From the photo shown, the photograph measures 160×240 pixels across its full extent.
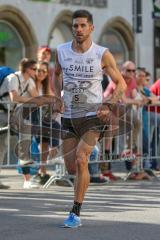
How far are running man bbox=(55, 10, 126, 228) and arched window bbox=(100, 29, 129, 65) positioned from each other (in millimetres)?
18529

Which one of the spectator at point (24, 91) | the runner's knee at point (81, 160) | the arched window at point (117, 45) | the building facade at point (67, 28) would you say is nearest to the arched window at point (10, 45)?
the building facade at point (67, 28)

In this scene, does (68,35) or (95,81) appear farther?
(68,35)

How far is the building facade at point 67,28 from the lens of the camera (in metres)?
23.0

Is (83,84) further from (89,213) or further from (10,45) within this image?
(10,45)

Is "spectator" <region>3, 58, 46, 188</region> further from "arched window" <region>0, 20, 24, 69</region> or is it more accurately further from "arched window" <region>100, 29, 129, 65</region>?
"arched window" <region>100, 29, 129, 65</region>

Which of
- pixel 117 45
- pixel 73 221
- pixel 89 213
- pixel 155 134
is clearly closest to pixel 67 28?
pixel 117 45

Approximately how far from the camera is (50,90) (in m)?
12.6

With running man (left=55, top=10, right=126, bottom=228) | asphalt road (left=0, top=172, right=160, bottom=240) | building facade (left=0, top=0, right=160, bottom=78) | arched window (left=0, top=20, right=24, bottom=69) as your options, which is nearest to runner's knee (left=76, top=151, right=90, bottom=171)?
running man (left=55, top=10, right=126, bottom=228)

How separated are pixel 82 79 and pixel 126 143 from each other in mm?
5302

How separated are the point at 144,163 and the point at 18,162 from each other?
260 centimetres

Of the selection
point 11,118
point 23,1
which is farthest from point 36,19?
point 11,118

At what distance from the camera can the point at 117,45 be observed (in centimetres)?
2719

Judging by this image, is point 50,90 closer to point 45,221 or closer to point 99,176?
point 99,176

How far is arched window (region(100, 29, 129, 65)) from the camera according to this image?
2678 centimetres
